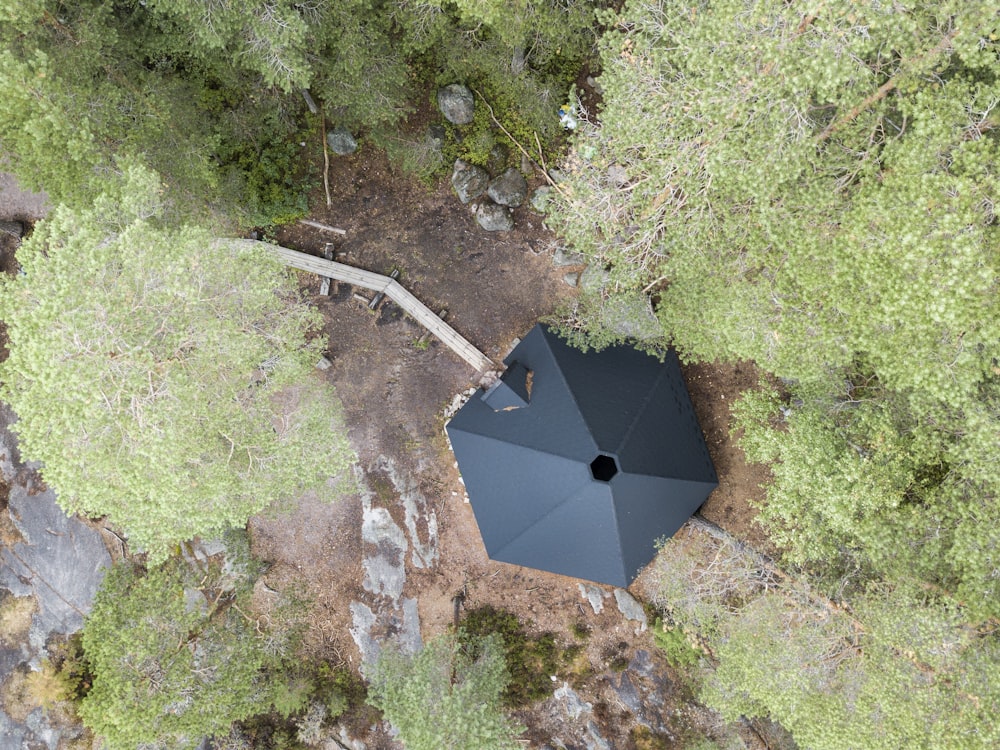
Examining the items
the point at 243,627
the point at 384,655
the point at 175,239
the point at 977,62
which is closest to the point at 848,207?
the point at 977,62

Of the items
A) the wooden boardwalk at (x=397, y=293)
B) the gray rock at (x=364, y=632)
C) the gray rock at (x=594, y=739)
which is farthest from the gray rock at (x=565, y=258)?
the gray rock at (x=594, y=739)

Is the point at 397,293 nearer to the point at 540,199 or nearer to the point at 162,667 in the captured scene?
the point at 540,199

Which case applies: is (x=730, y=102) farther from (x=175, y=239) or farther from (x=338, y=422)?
(x=338, y=422)

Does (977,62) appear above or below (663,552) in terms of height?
above

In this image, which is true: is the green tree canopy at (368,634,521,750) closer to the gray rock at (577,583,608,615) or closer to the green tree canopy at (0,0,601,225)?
the gray rock at (577,583,608,615)

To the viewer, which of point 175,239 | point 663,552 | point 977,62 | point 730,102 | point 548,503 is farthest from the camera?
point 663,552

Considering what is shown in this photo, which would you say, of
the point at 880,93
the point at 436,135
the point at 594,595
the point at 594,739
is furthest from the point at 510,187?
the point at 594,739
